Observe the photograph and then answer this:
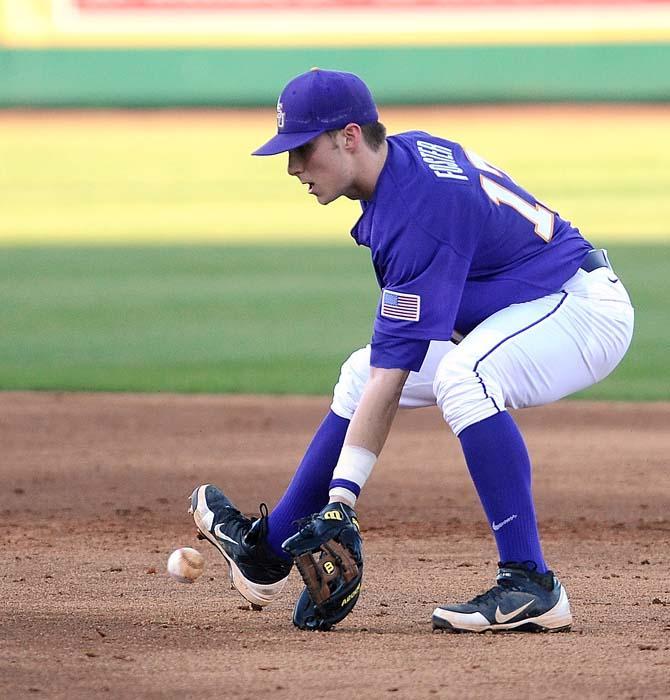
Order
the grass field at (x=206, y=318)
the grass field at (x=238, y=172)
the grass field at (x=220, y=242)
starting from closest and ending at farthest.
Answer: the grass field at (x=206, y=318) < the grass field at (x=220, y=242) < the grass field at (x=238, y=172)

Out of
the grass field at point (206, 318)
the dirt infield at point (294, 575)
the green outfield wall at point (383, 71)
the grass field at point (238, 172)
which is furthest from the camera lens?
the green outfield wall at point (383, 71)

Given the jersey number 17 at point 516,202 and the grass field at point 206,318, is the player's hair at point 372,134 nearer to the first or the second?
the jersey number 17 at point 516,202

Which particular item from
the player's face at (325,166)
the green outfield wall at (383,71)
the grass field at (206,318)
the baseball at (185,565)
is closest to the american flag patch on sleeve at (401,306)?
the player's face at (325,166)

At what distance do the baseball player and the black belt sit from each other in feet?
0.44

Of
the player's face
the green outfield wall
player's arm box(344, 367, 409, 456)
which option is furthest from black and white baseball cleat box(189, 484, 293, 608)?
the green outfield wall

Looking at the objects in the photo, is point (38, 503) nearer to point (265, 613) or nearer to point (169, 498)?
point (169, 498)

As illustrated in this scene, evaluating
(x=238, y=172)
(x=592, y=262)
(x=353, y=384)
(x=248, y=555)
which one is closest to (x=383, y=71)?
(x=238, y=172)

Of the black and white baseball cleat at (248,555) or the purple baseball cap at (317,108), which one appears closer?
the purple baseball cap at (317,108)

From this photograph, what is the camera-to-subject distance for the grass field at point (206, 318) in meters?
8.19

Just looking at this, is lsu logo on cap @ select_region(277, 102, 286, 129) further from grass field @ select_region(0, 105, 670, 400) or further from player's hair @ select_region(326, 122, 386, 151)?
grass field @ select_region(0, 105, 670, 400)

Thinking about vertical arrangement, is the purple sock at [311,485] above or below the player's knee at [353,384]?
below

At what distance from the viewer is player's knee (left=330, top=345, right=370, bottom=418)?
376 cm

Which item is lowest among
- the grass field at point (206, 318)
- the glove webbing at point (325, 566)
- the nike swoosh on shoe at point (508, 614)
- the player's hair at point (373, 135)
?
the grass field at point (206, 318)

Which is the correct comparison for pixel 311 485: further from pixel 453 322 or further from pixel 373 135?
pixel 373 135
